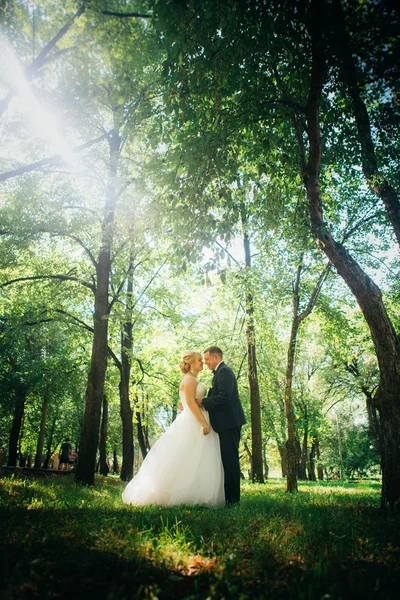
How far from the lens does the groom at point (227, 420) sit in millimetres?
5941

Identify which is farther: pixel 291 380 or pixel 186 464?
pixel 291 380

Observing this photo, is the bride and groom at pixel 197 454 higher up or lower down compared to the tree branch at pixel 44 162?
lower down

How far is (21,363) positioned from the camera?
21.0 meters

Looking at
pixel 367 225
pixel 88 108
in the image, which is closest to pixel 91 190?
pixel 88 108

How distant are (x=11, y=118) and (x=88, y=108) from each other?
2391 millimetres

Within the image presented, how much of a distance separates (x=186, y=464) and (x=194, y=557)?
3303 mm

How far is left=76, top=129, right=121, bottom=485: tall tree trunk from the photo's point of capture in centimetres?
1022

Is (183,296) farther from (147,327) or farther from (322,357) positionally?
(322,357)

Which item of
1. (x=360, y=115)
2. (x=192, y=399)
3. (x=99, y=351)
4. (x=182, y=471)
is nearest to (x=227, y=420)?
(x=192, y=399)

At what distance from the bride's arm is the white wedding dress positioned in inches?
7.1

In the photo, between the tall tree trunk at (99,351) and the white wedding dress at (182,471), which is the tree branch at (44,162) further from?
the white wedding dress at (182,471)

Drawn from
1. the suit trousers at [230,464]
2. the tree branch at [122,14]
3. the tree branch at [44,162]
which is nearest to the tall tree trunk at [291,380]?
the suit trousers at [230,464]

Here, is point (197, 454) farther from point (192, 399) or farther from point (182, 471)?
point (192, 399)

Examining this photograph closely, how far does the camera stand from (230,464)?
19.5ft
